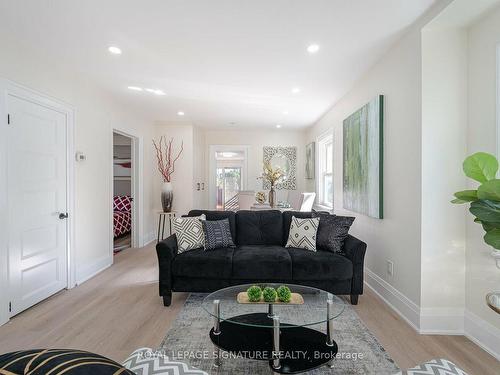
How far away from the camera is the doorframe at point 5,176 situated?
2576 mm

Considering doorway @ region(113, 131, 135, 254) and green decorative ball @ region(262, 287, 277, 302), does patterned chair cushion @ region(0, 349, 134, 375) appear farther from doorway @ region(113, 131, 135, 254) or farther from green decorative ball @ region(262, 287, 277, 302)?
doorway @ region(113, 131, 135, 254)

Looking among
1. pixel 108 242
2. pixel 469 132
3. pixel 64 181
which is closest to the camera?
pixel 469 132

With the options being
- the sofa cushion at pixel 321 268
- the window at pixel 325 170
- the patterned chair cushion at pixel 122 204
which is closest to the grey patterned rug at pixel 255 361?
the sofa cushion at pixel 321 268

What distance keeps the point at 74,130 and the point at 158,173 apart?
2.68m

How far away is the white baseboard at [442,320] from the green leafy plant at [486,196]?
148cm

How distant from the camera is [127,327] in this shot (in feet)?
8.17

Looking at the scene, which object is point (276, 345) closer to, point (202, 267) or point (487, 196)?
point (487, 196)

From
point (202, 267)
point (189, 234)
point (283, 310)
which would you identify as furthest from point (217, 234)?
point (283, 310)

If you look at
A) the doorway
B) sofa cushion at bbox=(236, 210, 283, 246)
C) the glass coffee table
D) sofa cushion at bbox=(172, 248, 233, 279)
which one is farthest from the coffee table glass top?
the doorway

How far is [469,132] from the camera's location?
2336 millimetres

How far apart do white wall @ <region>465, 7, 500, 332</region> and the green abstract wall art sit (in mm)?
823

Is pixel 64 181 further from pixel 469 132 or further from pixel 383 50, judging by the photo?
pixel 469 132

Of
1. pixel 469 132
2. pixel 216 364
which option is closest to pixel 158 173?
pixel 216 364

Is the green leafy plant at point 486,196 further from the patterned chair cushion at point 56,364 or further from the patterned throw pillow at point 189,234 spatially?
the patterned throw pillow at point 189,234
